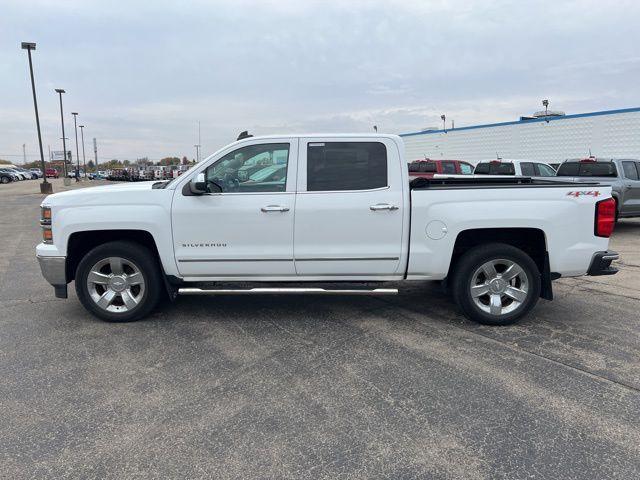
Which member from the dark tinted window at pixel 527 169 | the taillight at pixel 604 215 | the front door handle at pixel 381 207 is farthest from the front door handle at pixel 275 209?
the dark tinted window at pixel 527 169

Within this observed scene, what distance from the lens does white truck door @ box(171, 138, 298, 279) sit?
4.86 m

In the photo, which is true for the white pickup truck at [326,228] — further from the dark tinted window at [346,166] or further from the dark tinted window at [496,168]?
the dark tinted window at [496,168]

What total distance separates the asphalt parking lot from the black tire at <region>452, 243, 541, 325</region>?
0.46 feet

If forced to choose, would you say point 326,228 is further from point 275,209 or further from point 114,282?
point 114,282

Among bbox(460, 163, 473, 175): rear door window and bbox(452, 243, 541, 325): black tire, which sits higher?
bbox(460, 163, 473, 175): rear door window

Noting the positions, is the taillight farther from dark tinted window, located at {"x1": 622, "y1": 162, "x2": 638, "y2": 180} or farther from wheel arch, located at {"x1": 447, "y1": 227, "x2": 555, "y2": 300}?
dark tinted window, located at {"x1": 622, "y1": 162, "x2": 638, "y2": 180}

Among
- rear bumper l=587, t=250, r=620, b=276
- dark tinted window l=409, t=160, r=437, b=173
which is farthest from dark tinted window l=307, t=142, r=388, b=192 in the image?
dark tinted window l=409, t=160, r=437, b=173

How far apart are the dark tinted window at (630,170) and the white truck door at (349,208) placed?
9303 millimetres

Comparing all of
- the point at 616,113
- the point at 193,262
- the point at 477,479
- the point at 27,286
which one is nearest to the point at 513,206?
the point at 477,479

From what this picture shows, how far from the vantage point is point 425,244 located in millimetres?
4891

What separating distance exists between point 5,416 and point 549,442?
3563 mm

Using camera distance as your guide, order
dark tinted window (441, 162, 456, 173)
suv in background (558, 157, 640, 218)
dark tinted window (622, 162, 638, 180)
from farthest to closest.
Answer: dark tinted window (441, 162, 456, 173)
dark tinted window (622, 162, 638, 180)
suv in background (558, 157, 640, 218)

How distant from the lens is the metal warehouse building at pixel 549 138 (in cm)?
2289

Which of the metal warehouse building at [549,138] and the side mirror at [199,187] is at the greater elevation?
the metal warehouse building at [549,138]
